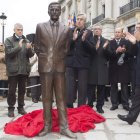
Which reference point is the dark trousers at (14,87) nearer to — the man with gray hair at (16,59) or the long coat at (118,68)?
the man with gray hair at (16,59)

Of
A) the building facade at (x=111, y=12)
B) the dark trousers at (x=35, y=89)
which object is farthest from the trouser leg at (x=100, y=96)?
the building facade at (x=111, y=12)

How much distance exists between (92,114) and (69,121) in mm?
876

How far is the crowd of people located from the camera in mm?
5379

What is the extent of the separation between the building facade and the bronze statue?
1800 cm

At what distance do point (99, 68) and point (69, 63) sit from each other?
794mm

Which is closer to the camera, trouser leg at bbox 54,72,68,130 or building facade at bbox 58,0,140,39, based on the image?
trouser leg at bbox 54,72,68,130

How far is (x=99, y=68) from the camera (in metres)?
7.77

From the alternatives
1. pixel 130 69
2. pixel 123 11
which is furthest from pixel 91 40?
pixel 123 11

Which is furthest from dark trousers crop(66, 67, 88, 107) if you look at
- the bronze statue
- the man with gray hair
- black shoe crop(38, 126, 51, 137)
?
black shoe crop(38, 126, 51, 137)

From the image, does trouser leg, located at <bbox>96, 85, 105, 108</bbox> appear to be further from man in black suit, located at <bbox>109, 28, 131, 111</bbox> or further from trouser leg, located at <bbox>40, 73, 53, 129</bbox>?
trouser leg, located at <bbox>40, 73, 53, 129</bbox>

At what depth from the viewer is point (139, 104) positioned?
6176 millimetres

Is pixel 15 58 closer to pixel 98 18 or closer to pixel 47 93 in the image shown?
pixel 47 93

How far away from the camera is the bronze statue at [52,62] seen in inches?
211

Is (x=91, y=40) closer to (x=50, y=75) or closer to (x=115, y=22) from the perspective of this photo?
(x=50, y=75)
